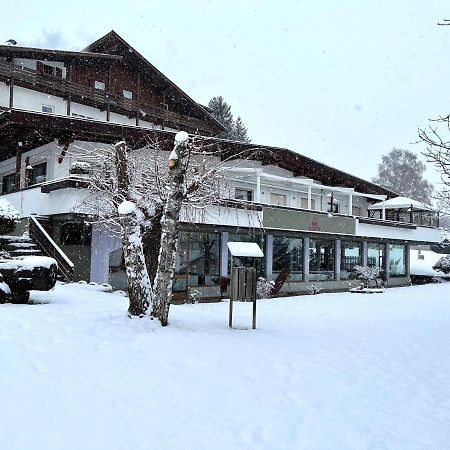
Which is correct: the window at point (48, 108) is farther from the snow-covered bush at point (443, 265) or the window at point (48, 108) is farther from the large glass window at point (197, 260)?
the snow-covered bush at point (443, 265)

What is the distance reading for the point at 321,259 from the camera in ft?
82.4

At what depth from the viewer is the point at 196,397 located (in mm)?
5199

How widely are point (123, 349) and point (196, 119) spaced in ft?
86.5

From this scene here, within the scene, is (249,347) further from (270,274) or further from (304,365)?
(270,274)

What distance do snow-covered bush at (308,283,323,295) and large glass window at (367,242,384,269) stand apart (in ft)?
20.9

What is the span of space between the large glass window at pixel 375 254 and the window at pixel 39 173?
65.3ft

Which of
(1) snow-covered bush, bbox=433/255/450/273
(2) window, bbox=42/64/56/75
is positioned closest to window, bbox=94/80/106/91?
(2) window, bbox=42/64/56/75

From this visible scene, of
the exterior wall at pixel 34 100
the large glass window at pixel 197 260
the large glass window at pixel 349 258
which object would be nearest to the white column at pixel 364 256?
the large glass window at pixel 349 258

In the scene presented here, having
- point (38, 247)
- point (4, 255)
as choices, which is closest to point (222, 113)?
point (38, 247)

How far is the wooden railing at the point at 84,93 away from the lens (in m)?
22.6

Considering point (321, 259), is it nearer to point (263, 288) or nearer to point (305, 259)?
point (305, 259)

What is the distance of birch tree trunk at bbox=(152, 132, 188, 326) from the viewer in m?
8.91

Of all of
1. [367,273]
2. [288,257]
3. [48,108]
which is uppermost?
[48,108]

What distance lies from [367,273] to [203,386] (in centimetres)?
2266
